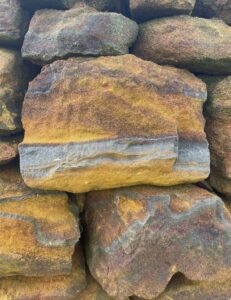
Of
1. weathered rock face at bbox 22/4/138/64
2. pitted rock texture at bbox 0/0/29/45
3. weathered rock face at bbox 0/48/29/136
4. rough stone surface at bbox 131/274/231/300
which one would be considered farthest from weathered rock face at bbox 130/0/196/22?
rough stone surface at bbox 131/274/231/300

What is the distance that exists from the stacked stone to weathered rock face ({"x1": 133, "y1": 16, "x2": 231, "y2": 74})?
12 mm

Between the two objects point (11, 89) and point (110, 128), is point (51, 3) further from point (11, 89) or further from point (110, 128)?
point (110, 128)

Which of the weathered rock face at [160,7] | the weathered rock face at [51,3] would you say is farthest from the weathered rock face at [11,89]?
the weathered rock face at [160,7]

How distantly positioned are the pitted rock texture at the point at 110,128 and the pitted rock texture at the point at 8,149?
34 centimetres

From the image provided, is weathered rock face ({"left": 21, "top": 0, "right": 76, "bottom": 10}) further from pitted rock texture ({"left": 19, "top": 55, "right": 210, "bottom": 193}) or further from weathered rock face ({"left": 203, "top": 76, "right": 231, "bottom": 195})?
weathered rock face ({"left": 203, "top": 76, "right": 231, "bottom": 195})

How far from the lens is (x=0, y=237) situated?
2797mm

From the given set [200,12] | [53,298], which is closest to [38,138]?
[53,298]

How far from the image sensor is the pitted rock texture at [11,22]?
3.47 m

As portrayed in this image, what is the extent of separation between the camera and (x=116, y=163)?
267 cm

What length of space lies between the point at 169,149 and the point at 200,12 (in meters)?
1.95

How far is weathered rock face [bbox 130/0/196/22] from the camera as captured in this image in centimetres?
333

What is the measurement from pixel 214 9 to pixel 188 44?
818mm

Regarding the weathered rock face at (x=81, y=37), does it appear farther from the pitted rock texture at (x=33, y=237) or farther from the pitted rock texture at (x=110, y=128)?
the pitted rock texture at (x=33, y=237)

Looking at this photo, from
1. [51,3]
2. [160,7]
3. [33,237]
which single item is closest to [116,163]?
[33,237]
